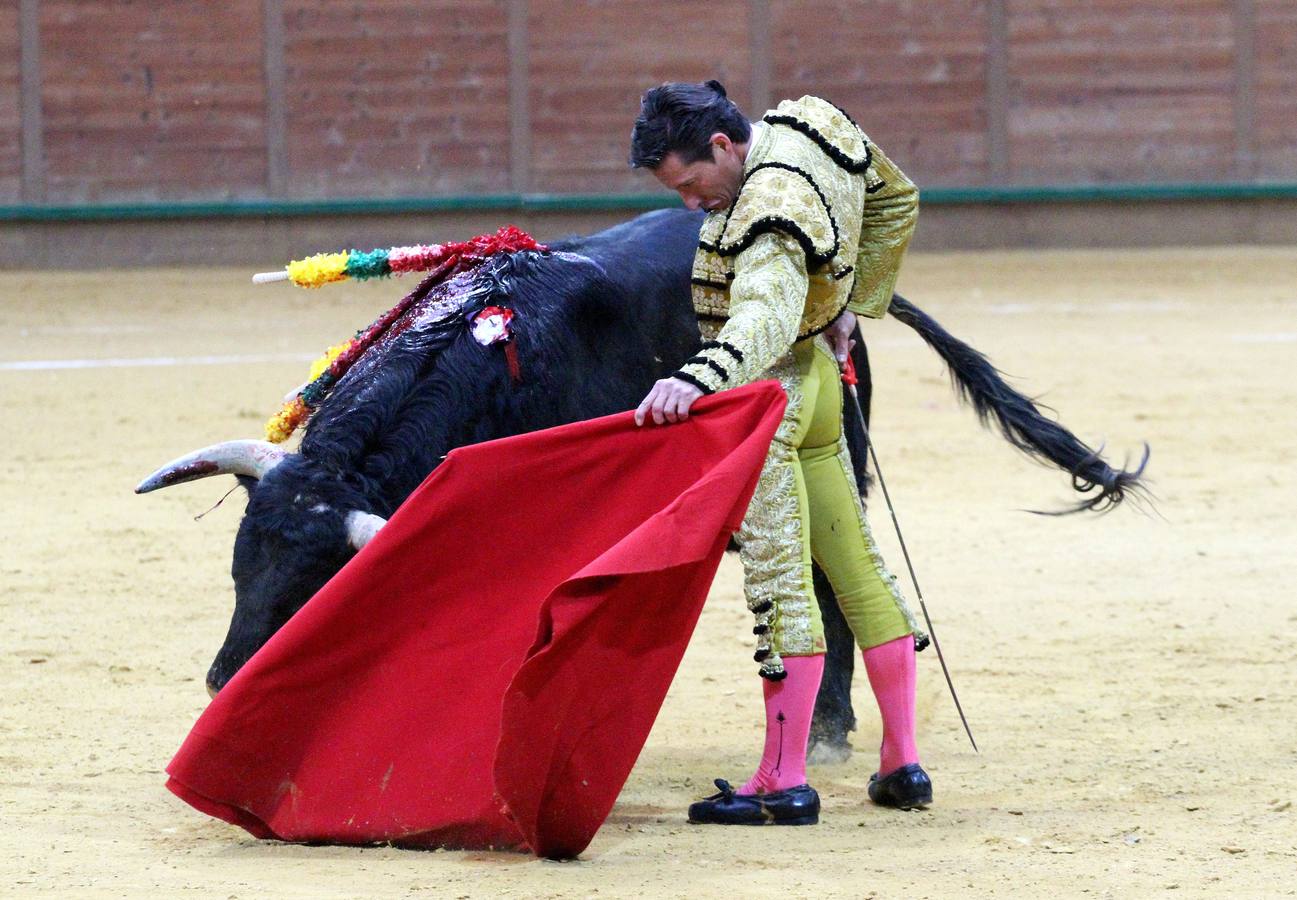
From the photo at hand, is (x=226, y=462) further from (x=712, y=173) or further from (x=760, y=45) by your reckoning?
(x=760, y=45)

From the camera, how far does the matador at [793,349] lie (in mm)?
2877

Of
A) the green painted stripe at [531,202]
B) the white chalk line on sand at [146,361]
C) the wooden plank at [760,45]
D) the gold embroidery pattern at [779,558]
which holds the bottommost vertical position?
the white chalk line on sand at [146,361]

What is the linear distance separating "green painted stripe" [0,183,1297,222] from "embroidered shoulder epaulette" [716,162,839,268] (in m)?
8.48

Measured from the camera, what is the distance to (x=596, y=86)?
1208cm

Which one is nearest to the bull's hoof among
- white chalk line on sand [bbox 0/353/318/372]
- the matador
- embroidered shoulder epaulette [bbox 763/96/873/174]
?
the matador

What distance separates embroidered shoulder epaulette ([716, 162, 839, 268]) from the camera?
289cm

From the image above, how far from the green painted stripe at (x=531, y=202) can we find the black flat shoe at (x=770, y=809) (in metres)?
8.52

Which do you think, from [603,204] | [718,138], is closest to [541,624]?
[718,138]

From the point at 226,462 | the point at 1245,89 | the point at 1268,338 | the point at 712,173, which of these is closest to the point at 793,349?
the point at 712,173

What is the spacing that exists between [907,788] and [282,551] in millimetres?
1187

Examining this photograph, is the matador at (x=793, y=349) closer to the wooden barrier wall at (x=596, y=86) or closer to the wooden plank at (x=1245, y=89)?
the wooden barrier wall at (x=596, y=86)

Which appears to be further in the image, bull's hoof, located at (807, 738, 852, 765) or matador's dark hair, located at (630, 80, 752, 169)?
bull's hoof, located at (807, 738, 852, 765)

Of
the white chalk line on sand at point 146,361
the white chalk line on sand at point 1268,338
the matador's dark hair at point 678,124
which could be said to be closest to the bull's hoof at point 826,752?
the matador's dark hair at point 678,124

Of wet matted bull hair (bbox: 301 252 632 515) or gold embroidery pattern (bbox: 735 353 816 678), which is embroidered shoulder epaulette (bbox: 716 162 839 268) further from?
wet matted bull hair (bbox: 301 252 632 515)
